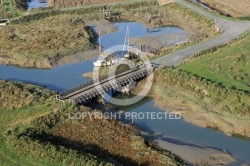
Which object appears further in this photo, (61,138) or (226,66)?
(226,66)

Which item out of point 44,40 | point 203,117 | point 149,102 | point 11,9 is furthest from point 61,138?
point 11,9

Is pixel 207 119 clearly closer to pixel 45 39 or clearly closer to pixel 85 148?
pixel 85 148

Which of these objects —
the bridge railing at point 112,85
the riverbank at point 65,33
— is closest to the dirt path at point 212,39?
the riverbank at point 65,33

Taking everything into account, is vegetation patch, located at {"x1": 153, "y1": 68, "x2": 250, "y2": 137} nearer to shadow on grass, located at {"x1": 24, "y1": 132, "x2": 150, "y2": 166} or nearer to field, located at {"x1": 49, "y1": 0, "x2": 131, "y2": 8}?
shadow on grass, located at {"x1": 24, "y1": 132, "x2": 150, "y2": 166}

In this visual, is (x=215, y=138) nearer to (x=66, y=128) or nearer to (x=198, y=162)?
(x=198, y=162)

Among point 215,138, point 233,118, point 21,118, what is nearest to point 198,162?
point 215,138

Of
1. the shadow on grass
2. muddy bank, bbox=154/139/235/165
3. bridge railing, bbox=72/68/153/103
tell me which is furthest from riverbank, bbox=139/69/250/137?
the shadow on grass
